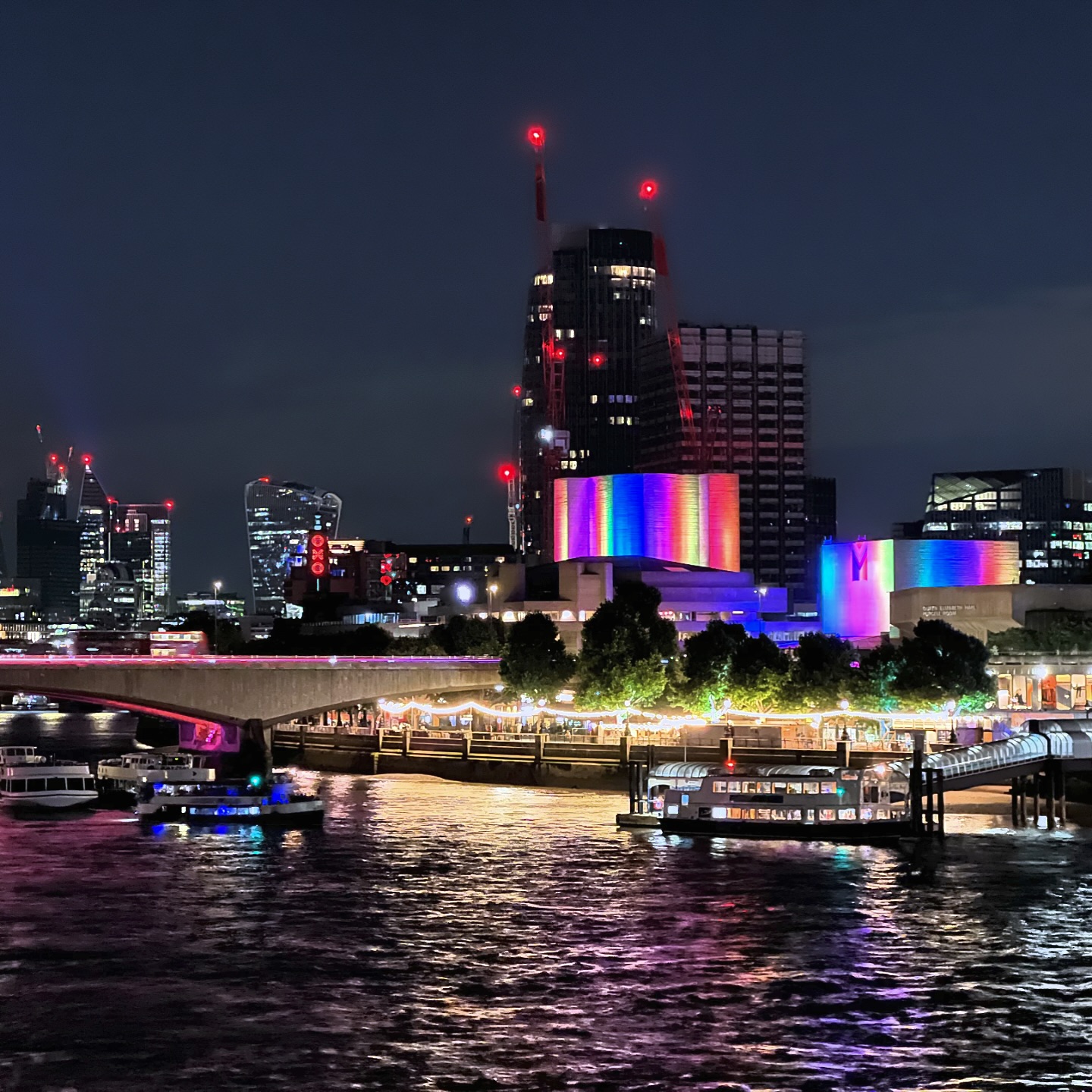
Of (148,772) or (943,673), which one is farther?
(943,673)

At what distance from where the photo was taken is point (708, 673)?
141250mm

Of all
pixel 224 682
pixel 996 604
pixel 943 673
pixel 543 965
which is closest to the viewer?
pixel 543 965

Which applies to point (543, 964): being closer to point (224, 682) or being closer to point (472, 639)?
point (224, 682)

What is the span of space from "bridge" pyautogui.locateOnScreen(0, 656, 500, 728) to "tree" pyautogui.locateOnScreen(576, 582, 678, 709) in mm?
11919

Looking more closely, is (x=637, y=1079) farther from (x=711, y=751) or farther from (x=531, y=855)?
(x=711, y=751)

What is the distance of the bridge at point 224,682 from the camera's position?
12962 cm

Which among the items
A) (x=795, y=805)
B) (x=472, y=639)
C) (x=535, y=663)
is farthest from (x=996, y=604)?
(x=795, y=805)

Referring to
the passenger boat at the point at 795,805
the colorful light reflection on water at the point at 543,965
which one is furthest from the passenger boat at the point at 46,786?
the passenger boat at the point at 795,805

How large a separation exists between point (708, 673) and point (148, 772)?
141 feet

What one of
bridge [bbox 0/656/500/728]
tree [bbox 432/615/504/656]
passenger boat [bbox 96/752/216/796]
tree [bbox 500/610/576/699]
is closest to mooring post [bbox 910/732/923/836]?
passenger boat [bbox 96/752/216/796]

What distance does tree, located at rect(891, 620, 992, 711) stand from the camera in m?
130

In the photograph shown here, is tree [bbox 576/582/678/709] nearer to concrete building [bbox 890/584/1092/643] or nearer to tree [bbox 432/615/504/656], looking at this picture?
tree [bbox 432/615/504/656]

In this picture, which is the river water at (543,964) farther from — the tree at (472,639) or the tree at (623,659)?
the tree at (472,639)

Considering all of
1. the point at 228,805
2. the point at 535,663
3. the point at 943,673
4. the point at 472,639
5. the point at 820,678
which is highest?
the point at 472,639
